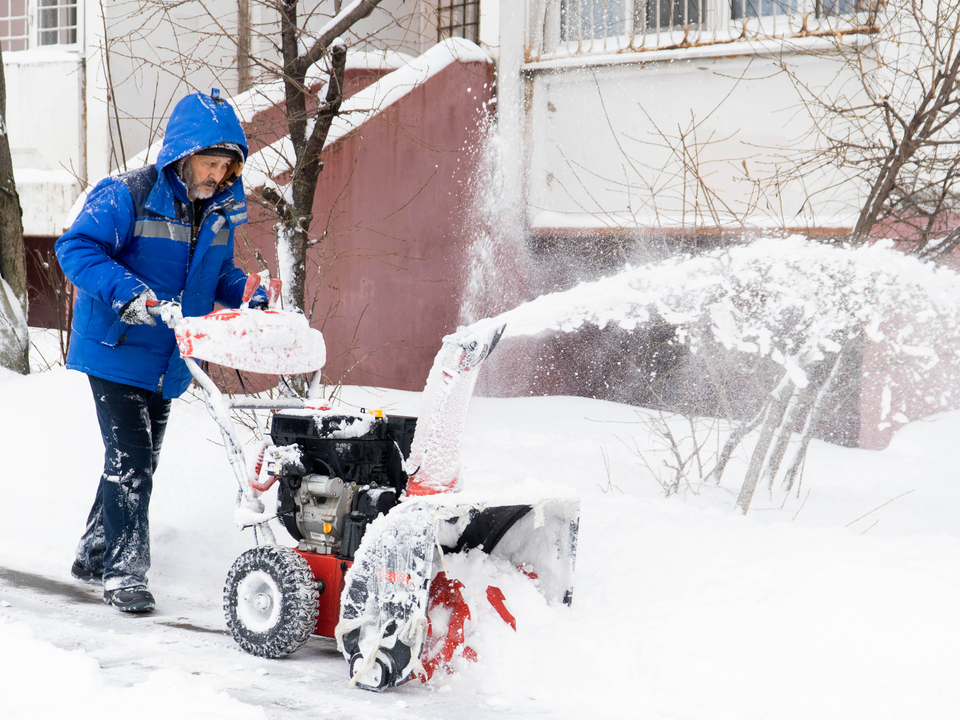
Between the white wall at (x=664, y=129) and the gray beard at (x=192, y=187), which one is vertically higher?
the white wall at (x=664, y=129)

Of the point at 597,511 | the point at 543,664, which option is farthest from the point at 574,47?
the point at 543,664

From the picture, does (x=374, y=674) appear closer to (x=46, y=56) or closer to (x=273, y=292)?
(x=273, y=292)

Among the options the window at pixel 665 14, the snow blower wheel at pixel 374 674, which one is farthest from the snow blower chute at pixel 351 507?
the window at pixel 665 14

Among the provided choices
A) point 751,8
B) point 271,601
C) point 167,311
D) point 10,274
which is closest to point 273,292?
point 167,311

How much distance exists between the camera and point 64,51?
976 cm

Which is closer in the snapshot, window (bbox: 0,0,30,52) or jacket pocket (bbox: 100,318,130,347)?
jacket pocket (bbox: 100,318,130,347)

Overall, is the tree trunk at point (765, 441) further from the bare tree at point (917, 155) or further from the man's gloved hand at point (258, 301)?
the man's gloved hand at point (258, 301)

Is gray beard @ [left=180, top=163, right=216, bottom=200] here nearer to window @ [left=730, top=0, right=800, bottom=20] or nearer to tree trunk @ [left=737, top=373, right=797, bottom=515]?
tree trunk @ [left=737, top=373, right=797, bottom=515]

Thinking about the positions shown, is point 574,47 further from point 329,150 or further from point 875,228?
point 875,228

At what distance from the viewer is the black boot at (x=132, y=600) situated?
11.1 ft

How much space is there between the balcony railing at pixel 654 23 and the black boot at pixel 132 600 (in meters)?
5.78

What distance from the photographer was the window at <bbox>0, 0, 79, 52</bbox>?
1022cm

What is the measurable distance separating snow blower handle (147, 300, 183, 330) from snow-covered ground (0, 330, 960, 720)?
1077 millimetres

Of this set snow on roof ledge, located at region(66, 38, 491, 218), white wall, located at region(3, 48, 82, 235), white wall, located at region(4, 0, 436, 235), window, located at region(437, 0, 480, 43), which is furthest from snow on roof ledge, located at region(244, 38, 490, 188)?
white wall, located at region(3, 48, 82, 235)
